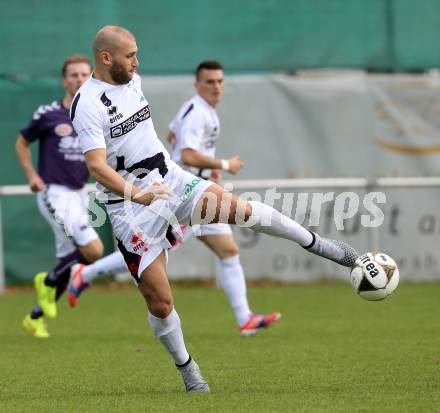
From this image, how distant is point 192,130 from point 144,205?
11.9 ft

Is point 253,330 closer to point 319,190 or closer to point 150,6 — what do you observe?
point 319,190

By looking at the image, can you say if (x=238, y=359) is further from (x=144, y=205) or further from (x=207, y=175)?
(x=207, y=175)

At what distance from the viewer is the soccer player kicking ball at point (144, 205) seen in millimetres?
6488

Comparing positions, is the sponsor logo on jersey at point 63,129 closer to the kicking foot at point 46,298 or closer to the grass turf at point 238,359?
the kicking foot at point 46,298

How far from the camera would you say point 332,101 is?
46.4 ft

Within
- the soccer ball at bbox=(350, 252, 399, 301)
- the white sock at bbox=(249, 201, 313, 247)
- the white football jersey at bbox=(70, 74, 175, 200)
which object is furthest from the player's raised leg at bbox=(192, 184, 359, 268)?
the white football jersey at bbox=(70, 74, 175, 200)

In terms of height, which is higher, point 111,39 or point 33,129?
point 111,39

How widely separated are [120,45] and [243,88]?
Answer: 760 cm

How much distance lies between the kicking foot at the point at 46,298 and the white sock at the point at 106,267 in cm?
33

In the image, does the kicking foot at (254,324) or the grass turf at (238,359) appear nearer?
the grass turf at (238,359)

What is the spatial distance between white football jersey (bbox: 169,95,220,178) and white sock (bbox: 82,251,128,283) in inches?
40.6

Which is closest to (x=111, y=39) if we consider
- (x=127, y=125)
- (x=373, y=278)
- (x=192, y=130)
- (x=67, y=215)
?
(x=127, y=125)

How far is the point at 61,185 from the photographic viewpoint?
10.3m

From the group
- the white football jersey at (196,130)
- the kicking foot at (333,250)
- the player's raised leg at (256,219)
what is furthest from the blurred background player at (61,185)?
the kicking foot at (333,250)
